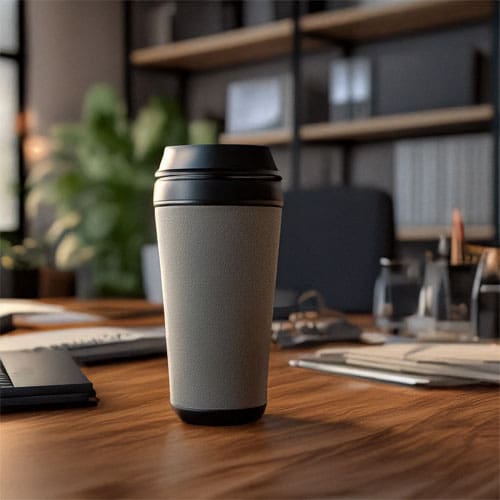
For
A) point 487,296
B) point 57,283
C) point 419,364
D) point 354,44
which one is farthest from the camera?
point 354,44

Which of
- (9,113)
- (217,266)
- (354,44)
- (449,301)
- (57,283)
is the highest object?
(354,44)

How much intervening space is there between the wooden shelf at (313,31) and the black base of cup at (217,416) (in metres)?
2.98

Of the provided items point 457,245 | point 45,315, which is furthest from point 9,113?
point 457,245

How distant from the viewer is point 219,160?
562 millimetres

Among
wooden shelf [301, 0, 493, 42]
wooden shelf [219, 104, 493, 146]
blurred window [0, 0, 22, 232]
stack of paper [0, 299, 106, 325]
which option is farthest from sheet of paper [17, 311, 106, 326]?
blurred window [0, 0, 22, 232]

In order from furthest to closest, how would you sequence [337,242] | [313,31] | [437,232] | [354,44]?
1. [354,44]
2. [313,31]
3. [437,232]
4. [337,242]

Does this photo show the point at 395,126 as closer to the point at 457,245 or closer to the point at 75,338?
the point at 457,245

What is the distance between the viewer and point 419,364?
0.81 meters

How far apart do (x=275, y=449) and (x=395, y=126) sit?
2941 mm

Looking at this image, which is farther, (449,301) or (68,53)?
(68,53)

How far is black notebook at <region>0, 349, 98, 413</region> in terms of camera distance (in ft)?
2.14

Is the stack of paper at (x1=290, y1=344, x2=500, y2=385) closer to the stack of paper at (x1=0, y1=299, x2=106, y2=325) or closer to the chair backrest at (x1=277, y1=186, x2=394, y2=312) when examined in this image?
the stack of paper at (x1=0, y1=299, x2=106, y2=325)

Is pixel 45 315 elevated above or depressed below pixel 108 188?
below

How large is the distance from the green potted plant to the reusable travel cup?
11.3 feet
